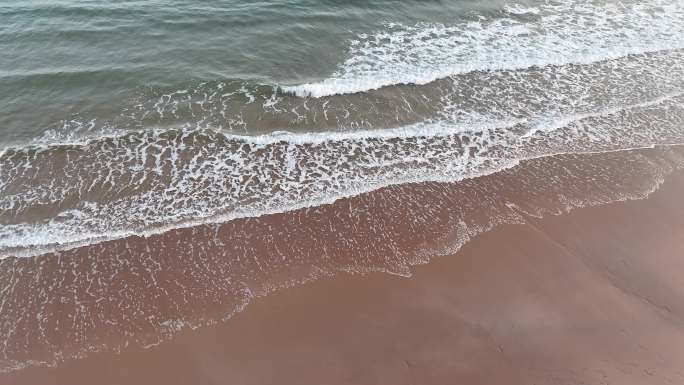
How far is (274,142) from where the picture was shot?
1168 cm

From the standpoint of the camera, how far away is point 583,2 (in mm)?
19984

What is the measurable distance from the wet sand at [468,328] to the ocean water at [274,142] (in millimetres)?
442

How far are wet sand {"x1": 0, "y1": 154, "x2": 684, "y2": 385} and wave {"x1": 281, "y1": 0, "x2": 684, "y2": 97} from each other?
7.43 metres

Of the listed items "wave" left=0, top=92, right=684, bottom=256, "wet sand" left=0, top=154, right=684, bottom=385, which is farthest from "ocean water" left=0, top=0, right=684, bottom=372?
"wet sand" left=0, top=154, right=684, bottom=385

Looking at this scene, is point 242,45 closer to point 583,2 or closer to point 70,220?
point 70,220

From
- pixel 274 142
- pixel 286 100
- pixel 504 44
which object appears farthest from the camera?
pixel 504 44

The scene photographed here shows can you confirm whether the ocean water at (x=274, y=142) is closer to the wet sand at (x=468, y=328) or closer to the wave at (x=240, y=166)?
the wave at (x=240, y=166)

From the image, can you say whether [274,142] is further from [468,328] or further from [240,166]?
[468,328]

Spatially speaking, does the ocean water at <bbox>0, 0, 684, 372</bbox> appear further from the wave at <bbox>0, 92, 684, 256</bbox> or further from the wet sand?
the wet sand

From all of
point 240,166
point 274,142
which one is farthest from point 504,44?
point 240,166

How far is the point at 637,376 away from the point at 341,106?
9665 mm

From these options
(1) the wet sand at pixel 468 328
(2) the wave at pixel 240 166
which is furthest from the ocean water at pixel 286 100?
(1) the wet sand at pixel 468 328

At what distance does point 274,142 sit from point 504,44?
408 inches

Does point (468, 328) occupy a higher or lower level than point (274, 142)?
lower
